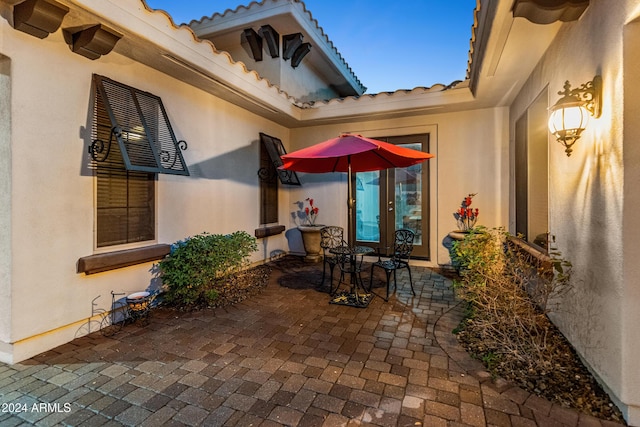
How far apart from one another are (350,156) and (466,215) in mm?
3268

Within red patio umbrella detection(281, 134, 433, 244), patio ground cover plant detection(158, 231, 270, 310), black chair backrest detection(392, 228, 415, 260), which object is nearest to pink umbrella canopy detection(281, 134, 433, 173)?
red patio umbrella detection(281, 134, 433, 244)

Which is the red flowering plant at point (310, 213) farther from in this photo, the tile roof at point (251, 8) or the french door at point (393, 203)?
the tile roof at point (251, 8)

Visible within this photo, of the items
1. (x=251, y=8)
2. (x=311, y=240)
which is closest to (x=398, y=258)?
(x=311, y=240)

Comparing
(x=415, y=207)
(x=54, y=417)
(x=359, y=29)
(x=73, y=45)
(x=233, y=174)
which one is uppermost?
(x=359, y=29)

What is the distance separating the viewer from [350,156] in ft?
15.6

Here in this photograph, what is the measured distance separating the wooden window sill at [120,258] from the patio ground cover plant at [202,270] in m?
0.15

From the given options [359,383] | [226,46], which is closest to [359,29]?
[226,46]

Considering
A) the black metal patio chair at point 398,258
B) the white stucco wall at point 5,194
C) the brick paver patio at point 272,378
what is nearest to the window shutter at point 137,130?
the white stucco wall at point 5,194

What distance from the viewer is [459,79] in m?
5.96

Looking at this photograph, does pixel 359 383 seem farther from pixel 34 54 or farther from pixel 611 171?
pixel 34 54

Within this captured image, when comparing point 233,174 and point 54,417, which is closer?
point 54,417

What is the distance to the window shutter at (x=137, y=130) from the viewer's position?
3.71 m

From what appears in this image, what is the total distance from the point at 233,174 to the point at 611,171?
18.0ft

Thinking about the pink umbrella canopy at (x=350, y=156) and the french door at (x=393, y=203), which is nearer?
the pink umbrella canopy at (x=350, y=156)
